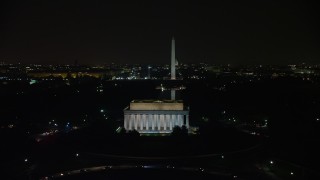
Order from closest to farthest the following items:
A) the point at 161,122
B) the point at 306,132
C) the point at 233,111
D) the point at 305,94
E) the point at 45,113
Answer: the point at 306,132, the point at 161,122, the point at 45,113, the point at 233,111, the point at 305,94

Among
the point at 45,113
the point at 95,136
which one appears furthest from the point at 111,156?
the point at 45,113

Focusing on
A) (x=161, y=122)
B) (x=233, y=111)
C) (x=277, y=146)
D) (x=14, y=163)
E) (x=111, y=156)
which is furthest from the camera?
(x=233, y=111)

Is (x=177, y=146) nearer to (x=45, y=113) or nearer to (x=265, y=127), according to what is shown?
(x=265, y=127)

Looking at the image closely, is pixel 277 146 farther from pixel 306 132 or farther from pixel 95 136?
pixel 95 136

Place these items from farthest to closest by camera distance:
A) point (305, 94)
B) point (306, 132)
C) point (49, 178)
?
point (305, 94) < point (306, 132) < point (49, 178)

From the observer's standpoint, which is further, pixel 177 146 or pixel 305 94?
pixel 305 94

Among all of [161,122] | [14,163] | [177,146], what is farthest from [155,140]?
[14,163]
